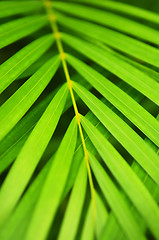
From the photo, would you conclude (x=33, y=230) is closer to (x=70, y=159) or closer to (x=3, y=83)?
(x=70, y=159)

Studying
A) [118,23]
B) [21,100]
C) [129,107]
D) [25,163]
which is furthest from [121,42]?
[25,163]

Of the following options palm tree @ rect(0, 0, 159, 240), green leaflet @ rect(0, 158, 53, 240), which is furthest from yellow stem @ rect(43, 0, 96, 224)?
green leaflet @ rect(0, 158, 53, 240)

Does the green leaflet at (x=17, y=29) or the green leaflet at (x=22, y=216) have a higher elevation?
the green leaflet at (x=17, y=29)

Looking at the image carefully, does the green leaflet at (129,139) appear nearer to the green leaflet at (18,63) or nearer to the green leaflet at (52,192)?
the green leaflet at (52,192)

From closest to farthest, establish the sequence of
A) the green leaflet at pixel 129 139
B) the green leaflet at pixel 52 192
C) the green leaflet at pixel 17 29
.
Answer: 1. the green leaflet at pixel 52 192
2. the green leaflet at pixel 129 139
3. the green leaflet at pixel 17 29

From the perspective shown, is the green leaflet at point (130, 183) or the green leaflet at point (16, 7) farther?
the green leaflet at point (16, 7)

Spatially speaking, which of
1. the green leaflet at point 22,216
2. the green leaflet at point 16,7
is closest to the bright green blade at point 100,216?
the green leaflet at point 22,216

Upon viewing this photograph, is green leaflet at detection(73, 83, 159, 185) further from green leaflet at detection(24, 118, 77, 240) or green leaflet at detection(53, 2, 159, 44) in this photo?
green leaflet at detection(53, 2, 159, 44)
